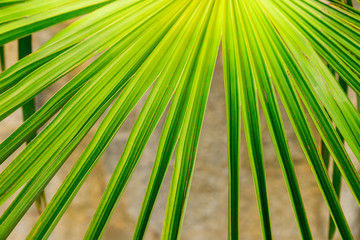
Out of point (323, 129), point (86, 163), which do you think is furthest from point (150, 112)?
point (323, 129)

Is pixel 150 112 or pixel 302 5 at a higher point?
pixel 302 5

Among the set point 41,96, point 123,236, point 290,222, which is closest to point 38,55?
point 41,96

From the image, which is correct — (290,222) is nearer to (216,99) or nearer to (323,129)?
(216,99)

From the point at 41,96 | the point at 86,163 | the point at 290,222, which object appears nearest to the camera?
the point at 86,163

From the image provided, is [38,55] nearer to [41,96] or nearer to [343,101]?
[343,101]

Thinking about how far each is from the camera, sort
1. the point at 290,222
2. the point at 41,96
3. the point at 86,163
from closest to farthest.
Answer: the point at 86,163, the point at 41,96, the point at 290,222

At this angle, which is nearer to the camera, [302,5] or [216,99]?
[302,5]

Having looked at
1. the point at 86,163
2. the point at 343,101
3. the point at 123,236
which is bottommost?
the point at 86,163
